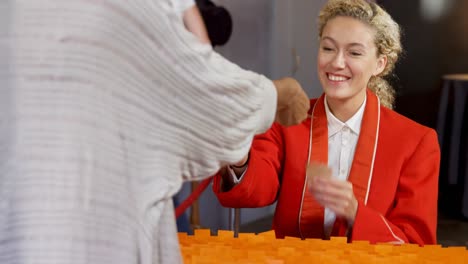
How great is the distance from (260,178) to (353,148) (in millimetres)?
211

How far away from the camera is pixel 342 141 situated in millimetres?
1463

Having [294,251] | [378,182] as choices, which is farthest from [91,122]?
[378,182]

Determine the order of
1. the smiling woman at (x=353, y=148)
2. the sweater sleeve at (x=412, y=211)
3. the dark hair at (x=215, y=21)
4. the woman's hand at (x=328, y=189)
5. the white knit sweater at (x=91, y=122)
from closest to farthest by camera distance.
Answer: the white knit sweater at (x=91, y=122) < the dark hair at (x=215, y=21) < the woman's hand at (x=328, y=189) < the sweater sleeve at (x=412, y=211) < the smiling woman at (x=353, y=148)

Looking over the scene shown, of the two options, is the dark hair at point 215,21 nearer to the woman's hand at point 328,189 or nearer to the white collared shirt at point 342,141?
the woman's hand at point 328,189

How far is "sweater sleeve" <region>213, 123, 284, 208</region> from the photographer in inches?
50.9

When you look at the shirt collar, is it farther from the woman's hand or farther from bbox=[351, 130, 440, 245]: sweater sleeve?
the woman's hand

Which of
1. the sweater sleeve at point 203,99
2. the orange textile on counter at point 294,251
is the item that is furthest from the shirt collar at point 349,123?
the sweater sleeve at point 203,99

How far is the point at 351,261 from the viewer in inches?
37.2

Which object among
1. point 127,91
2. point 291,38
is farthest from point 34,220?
point 291,38

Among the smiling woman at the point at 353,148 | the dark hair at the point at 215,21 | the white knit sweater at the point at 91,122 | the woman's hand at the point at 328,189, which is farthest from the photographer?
the smiling woman at the point at 353,148

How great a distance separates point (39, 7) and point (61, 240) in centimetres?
20

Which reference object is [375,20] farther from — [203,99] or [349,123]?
[203,99]

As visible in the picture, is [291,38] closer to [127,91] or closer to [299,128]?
[299,128]

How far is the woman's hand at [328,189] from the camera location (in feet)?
3.62
